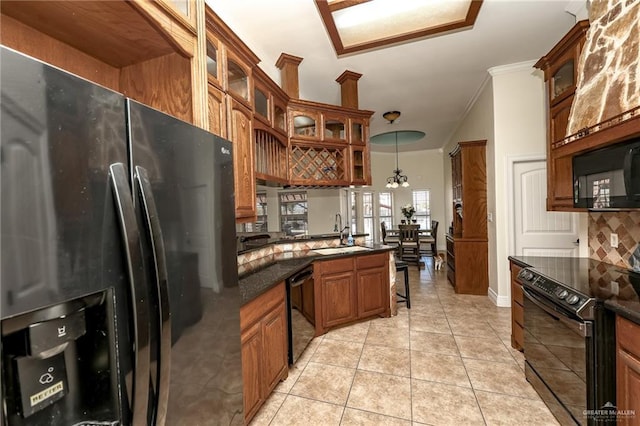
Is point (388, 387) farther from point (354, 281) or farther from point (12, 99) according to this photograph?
point (12, 99)

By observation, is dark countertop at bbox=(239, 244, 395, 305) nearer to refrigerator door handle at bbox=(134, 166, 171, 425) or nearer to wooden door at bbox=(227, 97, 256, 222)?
wooden door at bbox=(227, 97, 256, 222)

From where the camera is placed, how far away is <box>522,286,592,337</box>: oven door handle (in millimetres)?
1379

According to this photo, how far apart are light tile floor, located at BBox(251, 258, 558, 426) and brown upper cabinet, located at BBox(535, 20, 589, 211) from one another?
1.48 meters

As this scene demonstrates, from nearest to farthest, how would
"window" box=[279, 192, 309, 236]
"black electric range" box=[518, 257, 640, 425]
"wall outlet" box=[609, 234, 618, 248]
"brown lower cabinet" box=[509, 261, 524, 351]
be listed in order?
"black electric range" box=[518, 257, 640, 425] < "wall outlet" box=[609, 234, 618, 248] < "brown lower cabinet" box=[509, 261, 524, 351] < "window" box=[279, 192, 309, 236]

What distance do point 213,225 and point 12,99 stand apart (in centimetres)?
68

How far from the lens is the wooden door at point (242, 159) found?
193cm

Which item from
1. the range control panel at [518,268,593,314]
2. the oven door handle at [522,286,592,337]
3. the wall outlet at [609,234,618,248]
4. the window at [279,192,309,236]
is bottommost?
the oven door handle at [522,286,592,337]

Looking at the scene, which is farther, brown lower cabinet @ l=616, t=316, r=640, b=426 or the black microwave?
the black microwave

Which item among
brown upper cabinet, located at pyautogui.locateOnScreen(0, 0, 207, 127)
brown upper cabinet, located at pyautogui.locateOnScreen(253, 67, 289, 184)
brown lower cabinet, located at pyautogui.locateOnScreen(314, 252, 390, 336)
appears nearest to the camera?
brown upper cabinet, located at pyautogui.locateOnScreen(0, 0, 207, 127)

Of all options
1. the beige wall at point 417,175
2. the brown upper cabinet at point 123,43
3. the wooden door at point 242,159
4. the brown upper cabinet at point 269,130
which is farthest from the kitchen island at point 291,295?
the beige wall at point 417,175

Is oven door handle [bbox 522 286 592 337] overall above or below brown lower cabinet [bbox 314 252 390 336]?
above

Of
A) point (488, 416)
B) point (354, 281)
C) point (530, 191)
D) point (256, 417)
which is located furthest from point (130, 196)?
point (530, 191)

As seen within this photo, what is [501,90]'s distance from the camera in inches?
141

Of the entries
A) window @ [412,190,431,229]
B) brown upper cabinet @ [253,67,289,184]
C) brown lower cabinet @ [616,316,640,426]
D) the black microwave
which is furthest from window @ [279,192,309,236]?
window @ [412,190,431,229]
